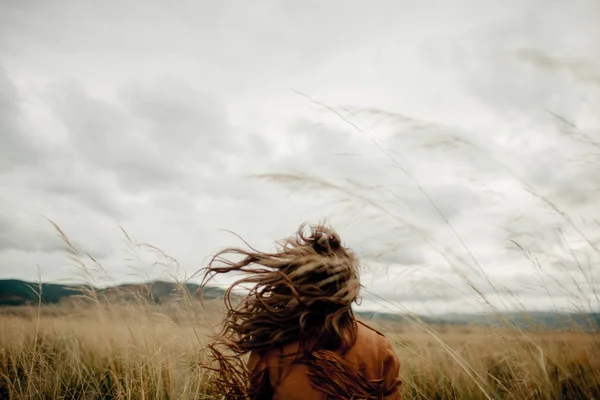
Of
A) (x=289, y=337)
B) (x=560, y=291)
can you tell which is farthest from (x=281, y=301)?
(x=560, y=291)

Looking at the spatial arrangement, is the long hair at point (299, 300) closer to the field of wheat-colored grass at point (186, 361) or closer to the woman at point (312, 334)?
the woman at point (312, 334)

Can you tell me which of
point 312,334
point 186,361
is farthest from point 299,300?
point 186,361

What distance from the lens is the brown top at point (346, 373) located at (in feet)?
5.35

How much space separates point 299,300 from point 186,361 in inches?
77.0

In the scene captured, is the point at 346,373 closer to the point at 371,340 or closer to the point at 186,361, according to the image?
the point at 371,340

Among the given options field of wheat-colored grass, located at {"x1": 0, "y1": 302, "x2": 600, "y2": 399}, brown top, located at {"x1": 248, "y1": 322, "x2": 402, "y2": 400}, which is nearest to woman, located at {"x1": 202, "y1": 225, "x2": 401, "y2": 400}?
brown top, located at {"x1": 248, "y1": 322, "x2": 402, "y2": 400}

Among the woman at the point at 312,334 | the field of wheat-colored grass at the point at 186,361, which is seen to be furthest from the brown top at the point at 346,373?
the field of wheat-colored grass at the point at 186,361

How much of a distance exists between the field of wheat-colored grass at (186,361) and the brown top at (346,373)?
0.28 meters

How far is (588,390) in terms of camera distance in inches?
53.2

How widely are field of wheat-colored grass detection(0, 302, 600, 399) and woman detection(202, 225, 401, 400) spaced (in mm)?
362

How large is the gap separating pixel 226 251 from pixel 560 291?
1774mm

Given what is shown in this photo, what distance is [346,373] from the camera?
1.63 m

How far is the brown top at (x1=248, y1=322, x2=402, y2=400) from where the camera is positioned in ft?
5.35

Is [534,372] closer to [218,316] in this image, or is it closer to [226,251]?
[226,251]
